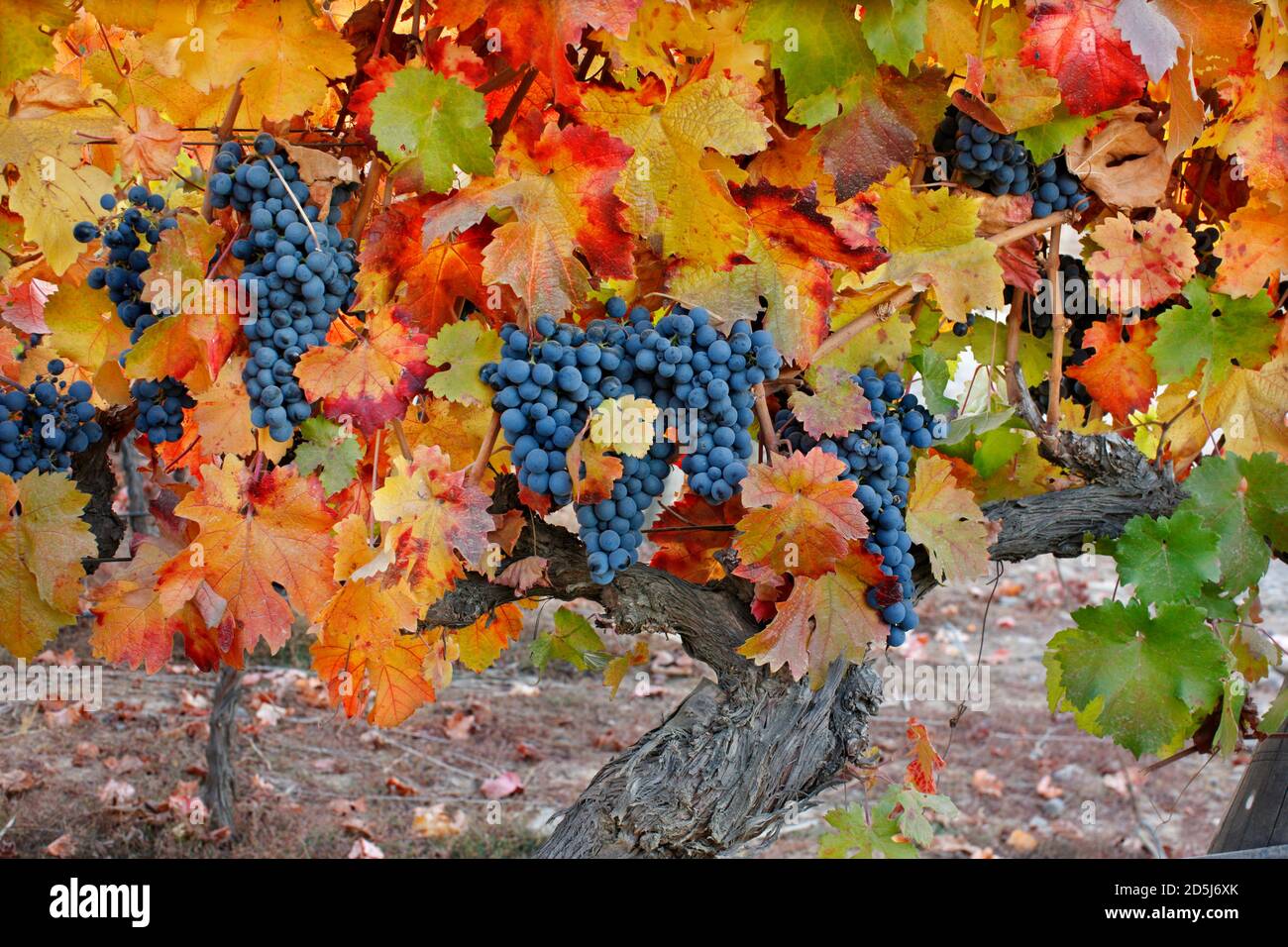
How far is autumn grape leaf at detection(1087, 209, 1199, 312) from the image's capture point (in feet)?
6.04

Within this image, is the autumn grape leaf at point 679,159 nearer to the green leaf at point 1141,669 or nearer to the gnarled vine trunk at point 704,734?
the gnarled vine trunk at point 704,734

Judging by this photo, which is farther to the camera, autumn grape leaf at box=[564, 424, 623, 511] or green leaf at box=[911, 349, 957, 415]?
green leaf at box=[911, 349, 957, 415]

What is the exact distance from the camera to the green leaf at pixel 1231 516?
1935 mm

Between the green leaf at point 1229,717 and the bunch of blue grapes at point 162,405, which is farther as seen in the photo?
the green leaf at point 1229,717

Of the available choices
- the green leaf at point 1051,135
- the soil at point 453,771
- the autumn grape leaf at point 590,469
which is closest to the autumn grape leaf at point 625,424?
the autumn grape leaf at point 590,469

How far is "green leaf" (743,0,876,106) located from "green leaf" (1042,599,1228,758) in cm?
89

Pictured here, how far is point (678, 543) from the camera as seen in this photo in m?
2.06

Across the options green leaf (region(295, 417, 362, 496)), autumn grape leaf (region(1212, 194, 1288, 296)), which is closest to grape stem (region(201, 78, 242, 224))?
green leaf (region(295, 417, 362, 496))

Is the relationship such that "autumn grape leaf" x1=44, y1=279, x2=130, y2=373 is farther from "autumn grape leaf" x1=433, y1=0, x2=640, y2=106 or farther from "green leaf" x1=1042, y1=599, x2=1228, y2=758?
"green leaf" x1=1042, y1=599, x2=1228, y2=758

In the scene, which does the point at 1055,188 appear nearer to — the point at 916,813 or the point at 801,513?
the point at 801,513

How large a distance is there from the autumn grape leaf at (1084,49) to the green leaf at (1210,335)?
52 centimetres

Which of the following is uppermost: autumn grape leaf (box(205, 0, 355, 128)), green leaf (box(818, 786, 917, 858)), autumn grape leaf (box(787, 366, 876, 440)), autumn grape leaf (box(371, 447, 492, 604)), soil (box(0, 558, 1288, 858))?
autumn grape leaf (box(205, 0, 355, 128))
